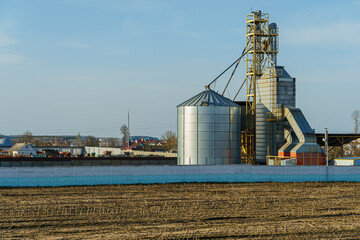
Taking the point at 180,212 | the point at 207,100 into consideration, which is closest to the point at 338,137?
the point at 207,100

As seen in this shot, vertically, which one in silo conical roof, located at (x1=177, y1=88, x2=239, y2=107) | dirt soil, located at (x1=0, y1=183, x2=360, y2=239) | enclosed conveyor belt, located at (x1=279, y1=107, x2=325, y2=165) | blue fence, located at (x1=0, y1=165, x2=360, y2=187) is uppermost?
silo conical roof, located at (x1=177, y1=88, x2=239, y2=107)

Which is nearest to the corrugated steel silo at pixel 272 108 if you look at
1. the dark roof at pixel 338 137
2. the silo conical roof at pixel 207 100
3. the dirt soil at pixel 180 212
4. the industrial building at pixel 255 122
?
the industrial building at pixel 255 122

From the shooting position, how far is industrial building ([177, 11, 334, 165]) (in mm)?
49156

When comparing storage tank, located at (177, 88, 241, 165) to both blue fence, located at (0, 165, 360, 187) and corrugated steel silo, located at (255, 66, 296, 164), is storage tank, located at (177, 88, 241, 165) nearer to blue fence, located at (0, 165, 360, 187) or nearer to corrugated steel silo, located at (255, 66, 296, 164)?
corrugated steel silo, located at (255, 66, 296, 164)

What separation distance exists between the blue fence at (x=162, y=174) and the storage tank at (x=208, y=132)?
7.91 meters

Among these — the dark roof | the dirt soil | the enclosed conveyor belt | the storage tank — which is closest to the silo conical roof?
the storage tank

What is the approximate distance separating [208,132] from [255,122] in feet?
26.4

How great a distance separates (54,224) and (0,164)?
37023mm

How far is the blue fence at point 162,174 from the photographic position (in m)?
37.3

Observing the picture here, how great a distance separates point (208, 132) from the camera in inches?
1927

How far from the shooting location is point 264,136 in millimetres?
53875

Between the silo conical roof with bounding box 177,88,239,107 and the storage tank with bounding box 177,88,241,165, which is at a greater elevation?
the silo conical roof with bounding box 177,88,239,107

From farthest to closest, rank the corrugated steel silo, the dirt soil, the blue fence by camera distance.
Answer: the corrugated steel silo, the blue fence, the dirt soil

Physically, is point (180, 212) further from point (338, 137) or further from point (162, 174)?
point (338, 137)
